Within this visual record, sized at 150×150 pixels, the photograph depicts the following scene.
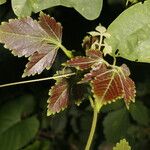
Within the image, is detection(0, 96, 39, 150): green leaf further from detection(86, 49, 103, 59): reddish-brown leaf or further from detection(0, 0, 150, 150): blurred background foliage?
detection(86, 49, 103, 59): reddish-brown leaf

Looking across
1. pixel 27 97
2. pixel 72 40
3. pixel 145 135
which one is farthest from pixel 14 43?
pixel 145 135

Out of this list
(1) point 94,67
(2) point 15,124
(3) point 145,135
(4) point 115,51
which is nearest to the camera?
(1) point 94,67

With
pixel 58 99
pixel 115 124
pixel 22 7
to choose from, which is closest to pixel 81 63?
pixel 58 99

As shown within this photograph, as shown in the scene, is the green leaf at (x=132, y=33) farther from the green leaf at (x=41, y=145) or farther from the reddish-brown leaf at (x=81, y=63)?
the green leaf at (x=41, y=145)

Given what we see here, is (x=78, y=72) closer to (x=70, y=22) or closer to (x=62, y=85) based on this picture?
(x=62, y=85)

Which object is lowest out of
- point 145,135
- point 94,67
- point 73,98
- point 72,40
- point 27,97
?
point 145,135

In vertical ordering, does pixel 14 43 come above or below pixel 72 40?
above

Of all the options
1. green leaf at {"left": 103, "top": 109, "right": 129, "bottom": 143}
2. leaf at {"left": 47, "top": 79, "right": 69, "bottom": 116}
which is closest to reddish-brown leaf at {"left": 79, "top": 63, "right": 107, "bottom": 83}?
leaf at {"left": 47, "top": 79, "right": 69, "bottom": 116}
